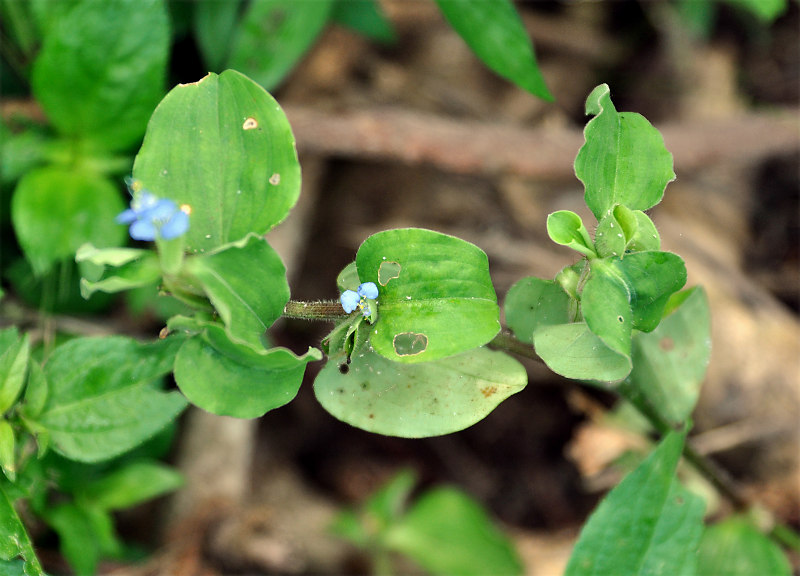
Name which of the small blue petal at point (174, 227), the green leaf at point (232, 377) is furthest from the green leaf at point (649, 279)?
the small blue petal at point (174, 227)

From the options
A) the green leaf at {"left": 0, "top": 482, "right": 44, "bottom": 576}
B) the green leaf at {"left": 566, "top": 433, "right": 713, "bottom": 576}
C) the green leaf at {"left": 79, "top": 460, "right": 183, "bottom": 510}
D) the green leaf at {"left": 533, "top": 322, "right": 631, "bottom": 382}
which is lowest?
the green leaf at {"left": 79, "top": 460, "right": 183, "bottom": 510}

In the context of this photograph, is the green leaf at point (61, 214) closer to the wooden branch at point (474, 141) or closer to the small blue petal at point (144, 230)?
the wooden branch at point (474, 141)

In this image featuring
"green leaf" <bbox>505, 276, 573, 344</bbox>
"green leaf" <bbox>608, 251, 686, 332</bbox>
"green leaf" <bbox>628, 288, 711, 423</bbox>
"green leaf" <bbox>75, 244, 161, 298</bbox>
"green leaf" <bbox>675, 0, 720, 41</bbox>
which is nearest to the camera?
"green leaf" <bbox>75, 244, 161, 298</bbox>

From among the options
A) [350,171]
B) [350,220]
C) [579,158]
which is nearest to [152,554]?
[350,220]

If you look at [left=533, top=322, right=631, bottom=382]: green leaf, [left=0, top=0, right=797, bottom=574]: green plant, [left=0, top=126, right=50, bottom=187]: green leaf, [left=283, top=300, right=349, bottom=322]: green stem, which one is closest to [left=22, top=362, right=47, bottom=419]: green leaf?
[left=0, top=0, right=797, bottom=574]: green plant

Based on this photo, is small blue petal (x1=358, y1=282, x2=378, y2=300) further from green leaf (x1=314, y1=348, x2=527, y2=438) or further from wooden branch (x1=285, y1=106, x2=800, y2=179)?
wooden branch (x1=285, y1=106, x2=800, y2=179)

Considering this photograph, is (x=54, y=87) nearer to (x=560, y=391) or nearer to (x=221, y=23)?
(x=221, y=23)

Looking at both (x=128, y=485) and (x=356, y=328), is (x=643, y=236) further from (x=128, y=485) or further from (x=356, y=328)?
(x=128, y=485)
